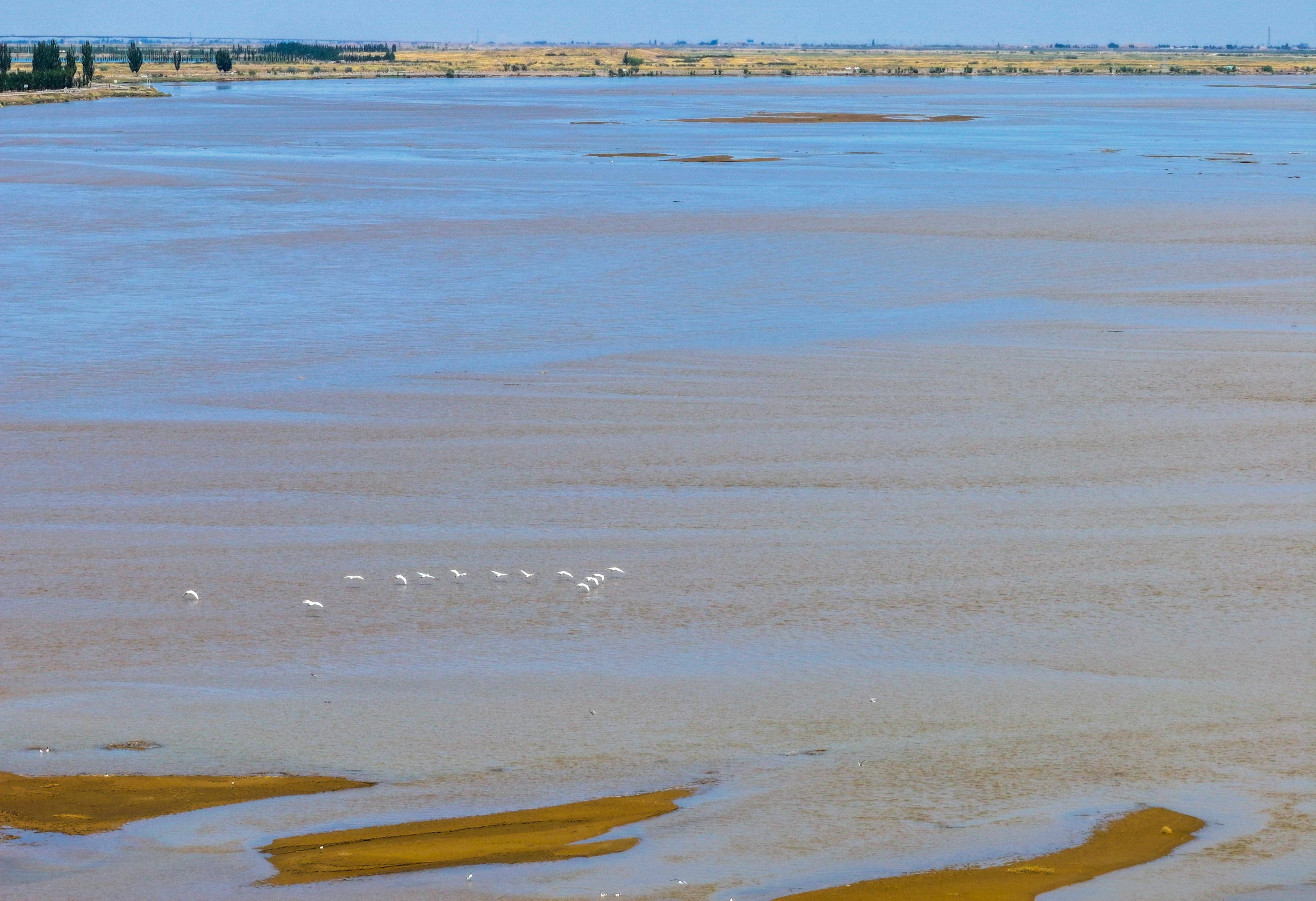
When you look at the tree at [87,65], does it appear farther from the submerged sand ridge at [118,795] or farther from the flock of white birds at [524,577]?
the submerged sand ridge at [118,795]

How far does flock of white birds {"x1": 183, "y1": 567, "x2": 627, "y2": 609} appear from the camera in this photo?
25.5 feet

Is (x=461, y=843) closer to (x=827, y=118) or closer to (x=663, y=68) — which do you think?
(x=827, y=118)

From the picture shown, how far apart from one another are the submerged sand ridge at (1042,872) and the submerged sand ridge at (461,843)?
753 mm

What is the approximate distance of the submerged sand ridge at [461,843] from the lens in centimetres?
502

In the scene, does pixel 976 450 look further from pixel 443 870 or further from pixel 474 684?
pixel 443 870

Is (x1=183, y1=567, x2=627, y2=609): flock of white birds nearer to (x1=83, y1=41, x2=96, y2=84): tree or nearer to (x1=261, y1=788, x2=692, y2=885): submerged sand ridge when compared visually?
(x1=261, y1=788, x2=692, y2=885): submerged sand ridge

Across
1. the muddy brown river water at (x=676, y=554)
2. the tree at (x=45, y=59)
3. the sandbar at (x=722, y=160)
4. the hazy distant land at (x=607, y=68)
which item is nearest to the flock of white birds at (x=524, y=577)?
the muddy brown river water at (x=676, y=554)

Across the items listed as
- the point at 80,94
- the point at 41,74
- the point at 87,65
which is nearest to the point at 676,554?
the point at 80,94

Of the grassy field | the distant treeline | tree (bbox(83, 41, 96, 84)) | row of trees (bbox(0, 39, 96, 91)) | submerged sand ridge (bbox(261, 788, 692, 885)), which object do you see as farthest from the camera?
the grassy field

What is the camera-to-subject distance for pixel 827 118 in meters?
58.0

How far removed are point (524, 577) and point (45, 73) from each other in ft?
282

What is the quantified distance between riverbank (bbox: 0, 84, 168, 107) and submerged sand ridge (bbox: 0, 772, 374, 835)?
248ft

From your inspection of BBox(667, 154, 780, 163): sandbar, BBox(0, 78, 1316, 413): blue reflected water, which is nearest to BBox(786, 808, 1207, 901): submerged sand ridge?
BBox(0, 78, 1316, 413): blue reflected water

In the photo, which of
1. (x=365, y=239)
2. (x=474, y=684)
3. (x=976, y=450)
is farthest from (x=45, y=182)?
(x=474, y=684)
